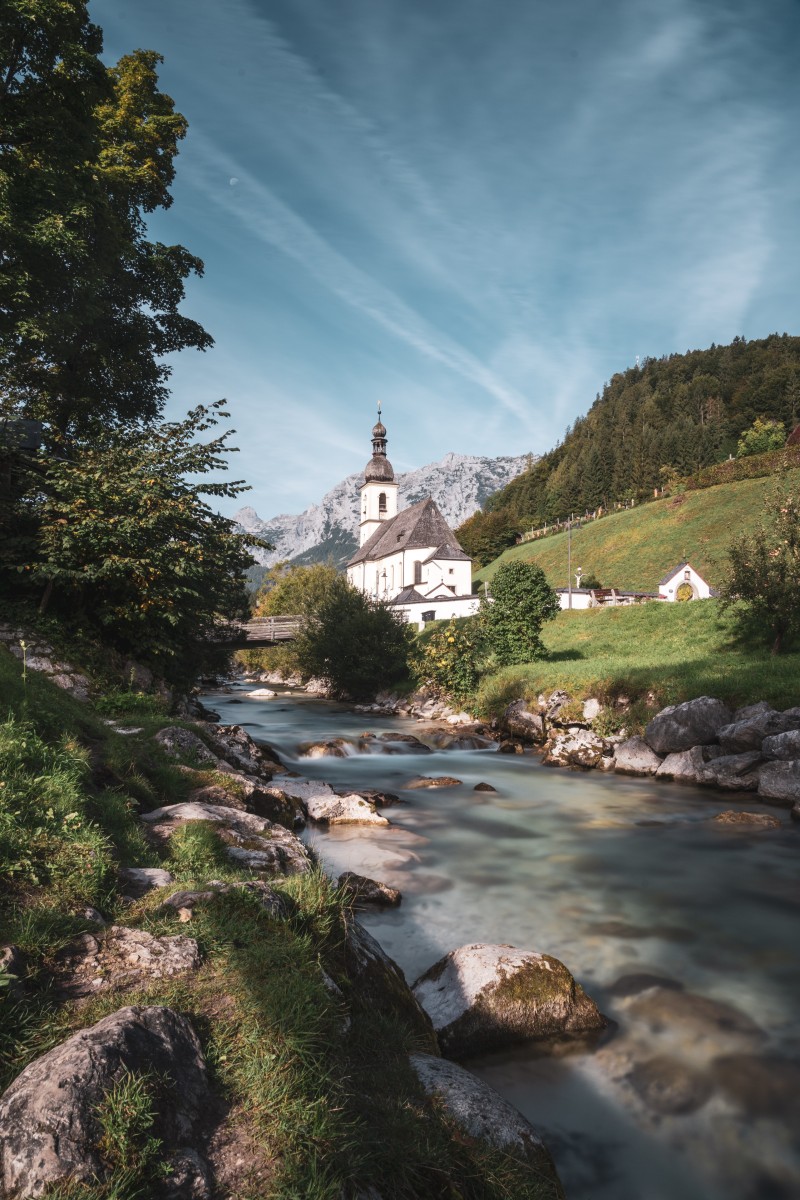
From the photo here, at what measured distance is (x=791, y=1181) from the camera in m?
4.65

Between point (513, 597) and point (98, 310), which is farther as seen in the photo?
point (513, 597)

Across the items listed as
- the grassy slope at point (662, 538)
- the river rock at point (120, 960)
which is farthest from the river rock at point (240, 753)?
the grassy slope at point (662, 538)

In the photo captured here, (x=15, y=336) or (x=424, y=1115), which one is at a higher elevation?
(x=15, y=336)

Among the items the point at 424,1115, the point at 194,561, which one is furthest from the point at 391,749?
the point at 424,1115

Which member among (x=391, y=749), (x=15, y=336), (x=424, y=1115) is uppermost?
(x=15, y=336)

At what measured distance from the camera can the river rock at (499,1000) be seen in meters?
5.62

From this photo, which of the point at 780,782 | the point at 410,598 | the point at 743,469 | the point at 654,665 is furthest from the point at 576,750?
the point at 743,469

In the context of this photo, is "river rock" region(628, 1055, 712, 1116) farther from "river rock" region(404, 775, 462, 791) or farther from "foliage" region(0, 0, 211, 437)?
"foliage" region(0, 0, 211, 437)

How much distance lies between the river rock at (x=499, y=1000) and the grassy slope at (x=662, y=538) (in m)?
52.0

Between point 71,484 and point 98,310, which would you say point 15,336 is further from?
point 71,484

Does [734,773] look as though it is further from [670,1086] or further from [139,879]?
[139,879]

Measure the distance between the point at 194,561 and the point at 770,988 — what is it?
12.5 metres

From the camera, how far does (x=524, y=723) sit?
2250cm

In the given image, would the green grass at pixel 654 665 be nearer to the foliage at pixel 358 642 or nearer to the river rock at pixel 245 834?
the foliage at pixel 358 642
